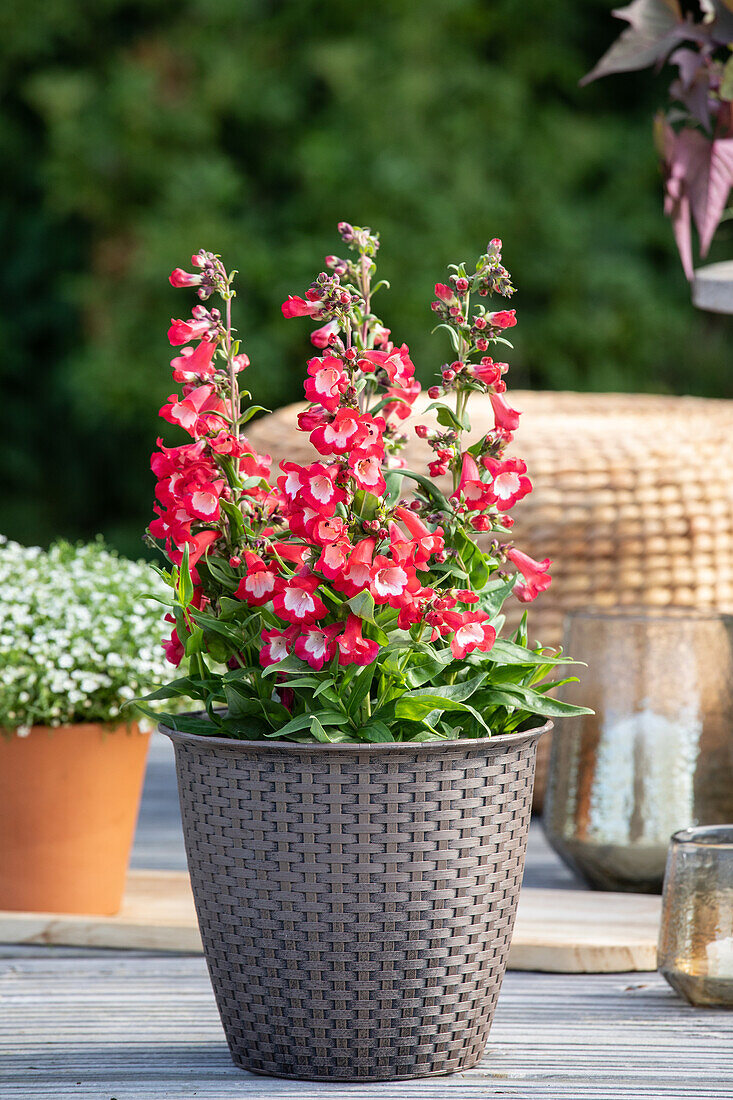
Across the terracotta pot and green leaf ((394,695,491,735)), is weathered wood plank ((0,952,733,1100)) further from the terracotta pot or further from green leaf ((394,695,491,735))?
green leaf ((394,695,491,735))

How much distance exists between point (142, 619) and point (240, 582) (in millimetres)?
400

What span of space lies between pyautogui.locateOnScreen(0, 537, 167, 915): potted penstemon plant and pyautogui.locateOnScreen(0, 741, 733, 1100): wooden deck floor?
0.24ft

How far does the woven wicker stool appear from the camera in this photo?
1.68m

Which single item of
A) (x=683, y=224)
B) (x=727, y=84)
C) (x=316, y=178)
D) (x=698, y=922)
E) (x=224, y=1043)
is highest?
(x=316, y=178)

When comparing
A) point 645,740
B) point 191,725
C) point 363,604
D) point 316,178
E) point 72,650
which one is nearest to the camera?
point 363,604

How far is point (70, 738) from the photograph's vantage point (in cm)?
121

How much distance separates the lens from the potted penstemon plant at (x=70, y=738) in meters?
1.20

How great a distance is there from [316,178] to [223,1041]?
3.30 meters

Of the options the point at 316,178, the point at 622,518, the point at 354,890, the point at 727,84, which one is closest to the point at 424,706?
the point at 354,890

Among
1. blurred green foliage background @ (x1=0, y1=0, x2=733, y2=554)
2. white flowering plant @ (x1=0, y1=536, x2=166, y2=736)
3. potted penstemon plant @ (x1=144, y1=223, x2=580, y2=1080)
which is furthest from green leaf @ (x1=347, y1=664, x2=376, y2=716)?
blurred green foliage background @ (x1=0, y1=0, x2=733, y2=554)

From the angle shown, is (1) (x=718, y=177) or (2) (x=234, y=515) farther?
(1) (x=718, y=177)

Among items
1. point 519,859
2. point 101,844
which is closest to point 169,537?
point 519,859

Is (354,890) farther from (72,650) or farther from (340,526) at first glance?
(72,650)

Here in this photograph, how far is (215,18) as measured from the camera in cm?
401
